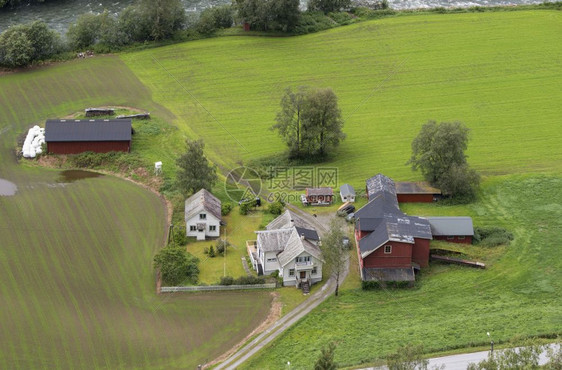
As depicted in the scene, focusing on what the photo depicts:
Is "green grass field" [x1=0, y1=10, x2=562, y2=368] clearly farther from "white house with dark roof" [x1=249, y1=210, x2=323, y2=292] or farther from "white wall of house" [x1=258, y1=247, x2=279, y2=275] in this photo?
"white wall of house" [x1=258, y1=247, x2=279, y2=275]

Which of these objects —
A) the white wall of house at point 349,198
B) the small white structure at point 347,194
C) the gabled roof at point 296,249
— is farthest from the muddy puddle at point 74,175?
the gabled roof at point 296,249

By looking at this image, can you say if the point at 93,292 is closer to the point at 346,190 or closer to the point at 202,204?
the point at 202,204

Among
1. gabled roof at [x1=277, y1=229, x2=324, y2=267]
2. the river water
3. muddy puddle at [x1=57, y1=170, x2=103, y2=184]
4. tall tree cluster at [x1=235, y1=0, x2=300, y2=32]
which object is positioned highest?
the river water

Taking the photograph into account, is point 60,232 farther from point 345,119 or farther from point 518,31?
point 518,31

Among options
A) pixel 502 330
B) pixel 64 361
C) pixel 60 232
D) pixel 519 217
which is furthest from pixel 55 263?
pixel 519 217

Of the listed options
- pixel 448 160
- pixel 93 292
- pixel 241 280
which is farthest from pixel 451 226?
pixel 93 292

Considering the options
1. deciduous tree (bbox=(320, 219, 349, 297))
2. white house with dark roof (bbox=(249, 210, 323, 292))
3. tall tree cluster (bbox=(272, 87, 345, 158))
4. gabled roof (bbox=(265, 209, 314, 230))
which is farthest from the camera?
tall tree cluster (bbox=(272, 87, 345, 158))

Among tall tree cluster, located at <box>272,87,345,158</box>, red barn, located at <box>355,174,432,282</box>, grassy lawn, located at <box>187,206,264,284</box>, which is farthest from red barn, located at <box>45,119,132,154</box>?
red barn, located at <box>355,174,432,282</box>
